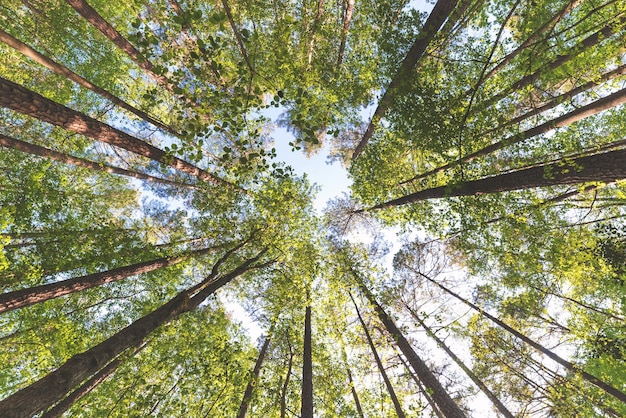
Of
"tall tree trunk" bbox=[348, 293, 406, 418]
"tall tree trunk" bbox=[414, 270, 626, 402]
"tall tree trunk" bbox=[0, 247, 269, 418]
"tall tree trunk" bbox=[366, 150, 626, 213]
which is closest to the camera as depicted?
"tall tree trunk" bbox=[0, 247, 269, 418]

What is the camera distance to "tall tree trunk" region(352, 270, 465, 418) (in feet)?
28.8

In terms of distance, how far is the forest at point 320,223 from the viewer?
786 centimetres

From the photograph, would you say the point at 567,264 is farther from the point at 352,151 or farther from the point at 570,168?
the point at 352,151

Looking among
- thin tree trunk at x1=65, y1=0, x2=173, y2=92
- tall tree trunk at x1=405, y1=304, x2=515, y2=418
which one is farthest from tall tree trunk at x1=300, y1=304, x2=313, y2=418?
thin tree trunk at x1=65, y1=0, x2=173, y2=92

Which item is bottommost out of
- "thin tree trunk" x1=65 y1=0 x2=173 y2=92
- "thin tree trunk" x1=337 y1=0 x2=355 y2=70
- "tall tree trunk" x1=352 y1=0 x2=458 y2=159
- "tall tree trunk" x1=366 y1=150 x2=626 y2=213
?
"tall tree trunk" x1=366 y1=150 x2=626 y2=213

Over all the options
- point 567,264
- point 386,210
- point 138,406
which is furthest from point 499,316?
point 138,406

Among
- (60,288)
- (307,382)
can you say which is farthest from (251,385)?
(60,288)

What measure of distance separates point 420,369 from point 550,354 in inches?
223

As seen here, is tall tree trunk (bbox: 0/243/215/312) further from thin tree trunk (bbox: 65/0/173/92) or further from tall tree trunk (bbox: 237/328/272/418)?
thin tree trunk (bbox: 65/0/173/92)

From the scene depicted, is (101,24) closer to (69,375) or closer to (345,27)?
(345,27)

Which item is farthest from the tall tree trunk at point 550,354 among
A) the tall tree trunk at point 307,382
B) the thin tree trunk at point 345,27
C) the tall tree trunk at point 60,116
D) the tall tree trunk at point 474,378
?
the tall tree trunk at point 60,116

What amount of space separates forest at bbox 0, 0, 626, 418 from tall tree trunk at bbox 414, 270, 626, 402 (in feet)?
0.33

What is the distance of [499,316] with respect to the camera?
1358 centimetres

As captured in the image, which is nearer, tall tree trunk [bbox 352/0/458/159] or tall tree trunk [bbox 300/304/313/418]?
tall tree trunk [bbox 352/0/458/159]
